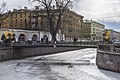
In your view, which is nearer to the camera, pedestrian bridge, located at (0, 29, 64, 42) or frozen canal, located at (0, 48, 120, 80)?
frozen canal, located at (0, 48, 120, 80)

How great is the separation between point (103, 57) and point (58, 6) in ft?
106

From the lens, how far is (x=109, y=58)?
95.1ft

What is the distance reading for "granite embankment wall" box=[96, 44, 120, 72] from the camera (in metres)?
27.3

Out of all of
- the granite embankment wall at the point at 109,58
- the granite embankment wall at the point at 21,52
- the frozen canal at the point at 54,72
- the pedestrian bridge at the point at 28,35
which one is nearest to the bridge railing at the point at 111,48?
the granite embankment wall at the point at 109,58

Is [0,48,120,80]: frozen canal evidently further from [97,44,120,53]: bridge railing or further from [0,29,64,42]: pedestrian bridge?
[0,29,64,42]: pedestrian bridge

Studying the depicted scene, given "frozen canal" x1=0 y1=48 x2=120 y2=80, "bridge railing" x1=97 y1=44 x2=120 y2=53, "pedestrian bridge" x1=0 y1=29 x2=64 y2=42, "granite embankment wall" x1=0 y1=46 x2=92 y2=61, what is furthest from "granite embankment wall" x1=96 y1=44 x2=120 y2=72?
"pedestrian bridge" x1=0 y1=29 x2=64 y2=42

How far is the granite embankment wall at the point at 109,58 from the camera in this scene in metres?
27.3

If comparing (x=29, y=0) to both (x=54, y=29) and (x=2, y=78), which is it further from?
(x=2, y=78)

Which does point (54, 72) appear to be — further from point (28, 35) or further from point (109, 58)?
point (28, 35)

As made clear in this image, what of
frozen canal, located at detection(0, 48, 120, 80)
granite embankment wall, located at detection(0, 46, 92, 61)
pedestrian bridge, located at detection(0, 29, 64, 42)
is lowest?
frozen canal, located at detection(0, 48, 120, 80)

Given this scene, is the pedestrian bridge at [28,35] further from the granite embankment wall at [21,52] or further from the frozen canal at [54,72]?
the frozen canal at [54,72]

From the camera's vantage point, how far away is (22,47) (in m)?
47.7

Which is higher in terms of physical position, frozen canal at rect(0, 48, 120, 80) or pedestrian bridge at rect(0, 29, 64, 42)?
pedestrian bridge at rect(0, 29, 64, 42)

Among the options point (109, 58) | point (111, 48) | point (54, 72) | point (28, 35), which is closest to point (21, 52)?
point (54, 72)
